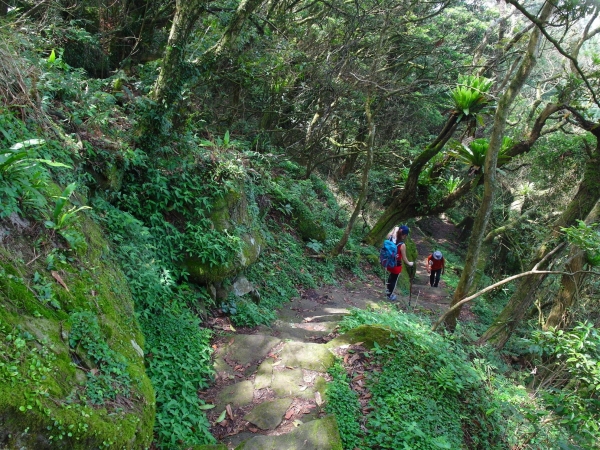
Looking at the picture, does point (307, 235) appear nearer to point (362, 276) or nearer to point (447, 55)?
point (362, 276)

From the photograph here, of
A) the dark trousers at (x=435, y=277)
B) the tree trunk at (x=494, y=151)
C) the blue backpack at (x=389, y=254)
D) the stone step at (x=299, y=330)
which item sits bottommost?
the dark trousers at (x=435, y=277)

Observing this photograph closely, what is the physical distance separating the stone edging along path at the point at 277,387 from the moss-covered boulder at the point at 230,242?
37.1 inches

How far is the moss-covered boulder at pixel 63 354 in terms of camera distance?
6.31 feet

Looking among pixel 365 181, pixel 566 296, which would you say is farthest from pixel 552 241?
pixel 365 181

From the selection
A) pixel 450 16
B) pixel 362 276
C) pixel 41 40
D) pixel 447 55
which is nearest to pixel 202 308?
pixel 41 40

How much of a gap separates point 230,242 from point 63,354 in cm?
339

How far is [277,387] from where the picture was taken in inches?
159

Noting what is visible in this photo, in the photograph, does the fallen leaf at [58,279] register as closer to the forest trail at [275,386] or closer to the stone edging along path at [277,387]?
the stone edging along path at [277,387]

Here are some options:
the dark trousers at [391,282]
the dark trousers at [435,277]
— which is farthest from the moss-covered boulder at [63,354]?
the dark trousers at [435,277]

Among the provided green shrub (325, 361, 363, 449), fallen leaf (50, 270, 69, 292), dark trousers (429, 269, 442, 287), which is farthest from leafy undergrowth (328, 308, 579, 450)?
dark trousers (429, 269, 442, 287)

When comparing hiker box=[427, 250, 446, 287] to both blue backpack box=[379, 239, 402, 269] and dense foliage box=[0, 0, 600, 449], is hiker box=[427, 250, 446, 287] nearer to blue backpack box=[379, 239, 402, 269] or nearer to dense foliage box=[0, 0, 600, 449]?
→ dense foliage box=[0, 0, 600, 449]

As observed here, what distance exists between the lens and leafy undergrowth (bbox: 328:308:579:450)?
135 inches

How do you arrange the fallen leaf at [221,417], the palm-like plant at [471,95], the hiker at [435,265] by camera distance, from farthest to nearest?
the hiker at [435,265], the palm-like plant at [471,95], the fallen leaf at [221,417]

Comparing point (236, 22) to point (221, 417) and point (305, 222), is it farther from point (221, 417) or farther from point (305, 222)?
point (305, 222)
